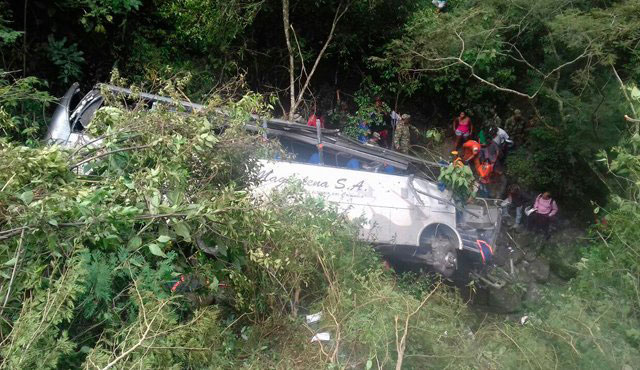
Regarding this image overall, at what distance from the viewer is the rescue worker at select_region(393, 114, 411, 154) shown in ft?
30.7

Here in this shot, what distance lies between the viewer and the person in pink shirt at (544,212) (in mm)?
8828

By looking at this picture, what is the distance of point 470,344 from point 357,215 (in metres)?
2.57

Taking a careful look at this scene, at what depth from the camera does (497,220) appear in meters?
7.42

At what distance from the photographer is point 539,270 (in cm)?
856

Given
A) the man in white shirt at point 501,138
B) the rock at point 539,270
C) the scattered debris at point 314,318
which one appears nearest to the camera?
the scattered debris at point 314,318

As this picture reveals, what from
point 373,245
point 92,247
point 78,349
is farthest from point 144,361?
point 373,245

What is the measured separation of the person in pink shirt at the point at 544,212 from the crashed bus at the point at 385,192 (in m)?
1.71

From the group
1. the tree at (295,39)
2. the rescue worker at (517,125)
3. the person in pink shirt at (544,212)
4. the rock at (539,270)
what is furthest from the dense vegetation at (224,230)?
the rescue worker at (517,125)

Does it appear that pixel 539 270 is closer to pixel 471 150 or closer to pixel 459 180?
pixel 471 150

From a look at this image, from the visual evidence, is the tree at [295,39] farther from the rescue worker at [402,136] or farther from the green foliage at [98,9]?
the green foliage at [98,9]

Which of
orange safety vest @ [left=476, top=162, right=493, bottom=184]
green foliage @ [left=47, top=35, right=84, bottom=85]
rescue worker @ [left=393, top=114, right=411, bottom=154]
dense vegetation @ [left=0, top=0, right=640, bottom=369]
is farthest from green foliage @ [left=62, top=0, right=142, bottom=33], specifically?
orange safety vest @ [left=476, top=162, right=493, bottom=184]

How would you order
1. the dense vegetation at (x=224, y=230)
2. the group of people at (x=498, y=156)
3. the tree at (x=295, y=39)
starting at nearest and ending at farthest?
the dense vegetation at (x=224, y=230) → the tree at (x=295, y=39) → the group of people at (x=498, y=156)

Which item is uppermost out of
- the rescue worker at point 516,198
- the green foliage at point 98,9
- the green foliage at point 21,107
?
the green foliage at point 98,9

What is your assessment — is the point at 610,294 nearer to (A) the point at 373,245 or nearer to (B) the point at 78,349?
(A) the point at 373,245
